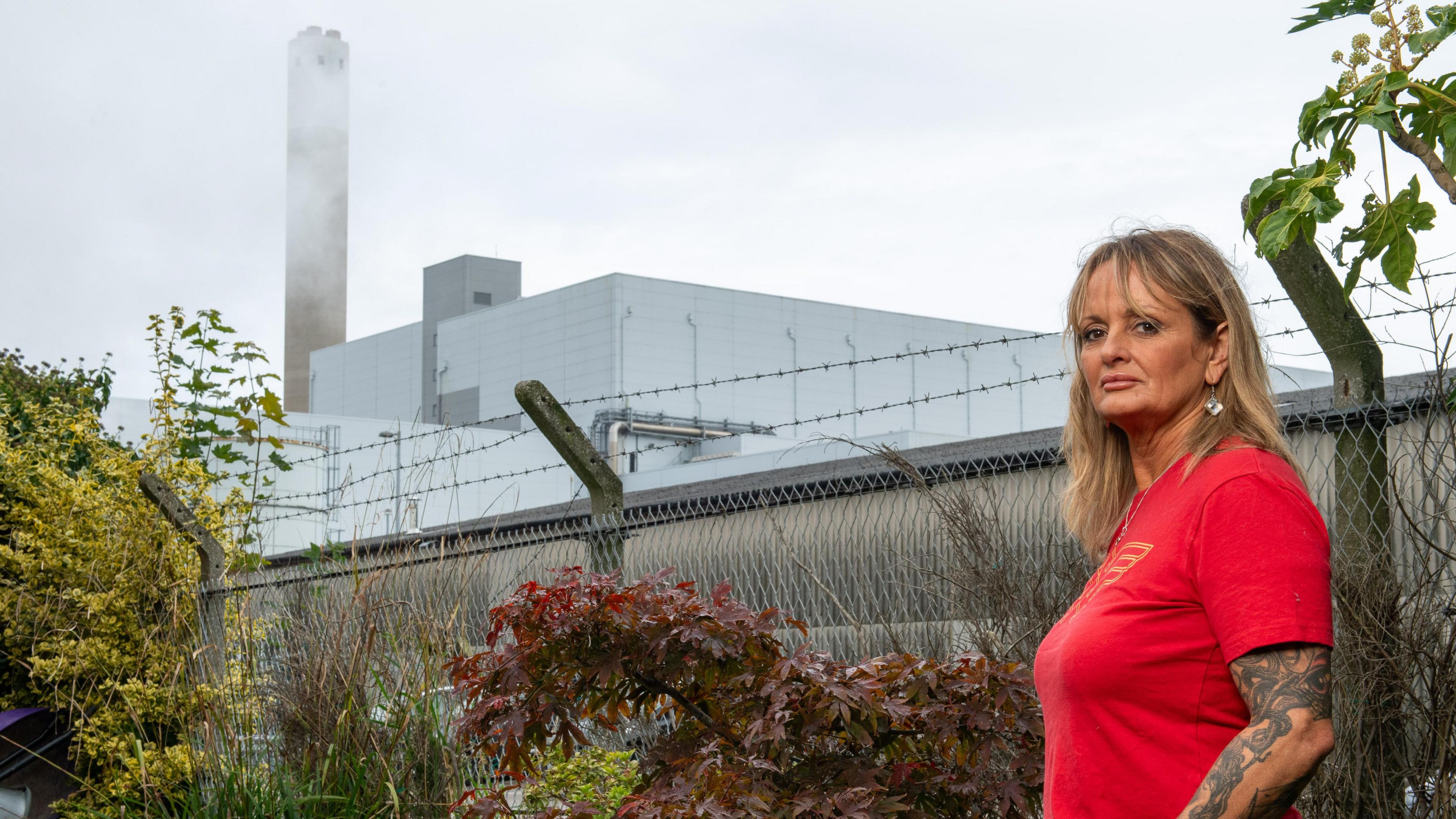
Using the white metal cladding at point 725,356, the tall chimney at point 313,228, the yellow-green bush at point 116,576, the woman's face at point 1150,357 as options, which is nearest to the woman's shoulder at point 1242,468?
the woman's face at point 1150,357

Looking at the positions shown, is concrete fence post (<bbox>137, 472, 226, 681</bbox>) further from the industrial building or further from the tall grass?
the industrial building

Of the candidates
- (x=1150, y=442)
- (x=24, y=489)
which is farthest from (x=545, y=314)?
(x=1150, y=442)

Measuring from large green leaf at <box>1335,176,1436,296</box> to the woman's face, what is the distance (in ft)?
2.73

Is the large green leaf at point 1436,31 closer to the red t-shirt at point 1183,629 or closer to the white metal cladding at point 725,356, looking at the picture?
the red t-shirt at point 1183,629

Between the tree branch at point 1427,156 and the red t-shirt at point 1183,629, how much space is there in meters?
1.22

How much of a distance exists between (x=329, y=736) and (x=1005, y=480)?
266 cm

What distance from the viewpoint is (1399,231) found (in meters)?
2.48

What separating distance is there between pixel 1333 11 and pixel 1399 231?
445mm

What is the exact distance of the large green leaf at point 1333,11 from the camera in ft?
8.29

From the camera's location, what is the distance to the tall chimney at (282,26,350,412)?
45.6 metres

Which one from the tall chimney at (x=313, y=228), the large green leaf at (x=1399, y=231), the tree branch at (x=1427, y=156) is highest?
the tall chimney at (x=313, y=228)

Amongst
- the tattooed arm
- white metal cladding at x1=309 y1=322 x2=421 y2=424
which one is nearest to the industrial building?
white metal cladding at x1=309 y1=322 x2=421 y2=424

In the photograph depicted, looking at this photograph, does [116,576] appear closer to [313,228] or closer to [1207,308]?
[1207,308]

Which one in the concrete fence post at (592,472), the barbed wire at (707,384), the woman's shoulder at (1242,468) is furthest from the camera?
the barbed wire at (707,384)
